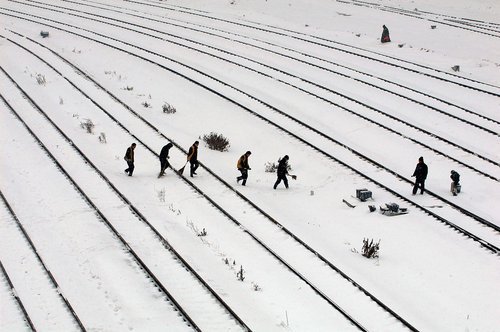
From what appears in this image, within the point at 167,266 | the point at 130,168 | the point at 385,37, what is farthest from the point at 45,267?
the point at 385,37

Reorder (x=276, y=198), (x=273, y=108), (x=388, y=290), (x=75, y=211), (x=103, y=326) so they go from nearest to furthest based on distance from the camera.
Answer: (x=103, y=326) < (x=388, y=290) < (x=75, y=211) < (x=276, y=198) < (x=273, y=108)

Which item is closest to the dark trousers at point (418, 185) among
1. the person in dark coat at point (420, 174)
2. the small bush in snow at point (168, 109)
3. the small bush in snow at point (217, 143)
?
the person in dark coat at point (420, 174)

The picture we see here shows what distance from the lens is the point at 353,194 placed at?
17.5 m

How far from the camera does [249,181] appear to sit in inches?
729

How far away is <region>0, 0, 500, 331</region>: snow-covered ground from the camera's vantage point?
11.9 meters

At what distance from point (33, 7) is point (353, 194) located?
36.1m

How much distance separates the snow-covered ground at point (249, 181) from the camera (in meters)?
11.9

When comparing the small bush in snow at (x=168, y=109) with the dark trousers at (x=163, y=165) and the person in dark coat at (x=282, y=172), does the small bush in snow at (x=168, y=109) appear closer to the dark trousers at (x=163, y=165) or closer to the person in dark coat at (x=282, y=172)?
the dark trousers at (x=163, y=165)

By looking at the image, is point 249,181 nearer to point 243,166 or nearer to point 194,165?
point 243,166

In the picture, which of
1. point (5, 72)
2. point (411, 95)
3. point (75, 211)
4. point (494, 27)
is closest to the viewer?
point (75, 211)

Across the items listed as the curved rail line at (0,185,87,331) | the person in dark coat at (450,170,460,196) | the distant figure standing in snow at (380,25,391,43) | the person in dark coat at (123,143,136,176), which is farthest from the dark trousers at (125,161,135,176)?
the distant figure standing in snow at (380,25,391,43)

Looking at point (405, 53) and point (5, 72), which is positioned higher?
point (405, 53)

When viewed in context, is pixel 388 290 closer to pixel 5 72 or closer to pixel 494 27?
pixel 5 72

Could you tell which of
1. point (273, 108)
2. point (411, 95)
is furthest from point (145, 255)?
point (411, 95)
